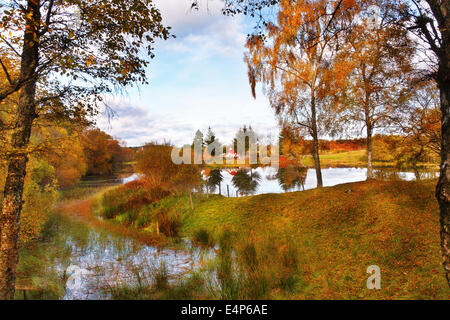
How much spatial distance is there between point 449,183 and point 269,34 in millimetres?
12118

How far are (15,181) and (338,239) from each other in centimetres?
771

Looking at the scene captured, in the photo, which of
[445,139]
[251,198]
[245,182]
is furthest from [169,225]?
[245,182]

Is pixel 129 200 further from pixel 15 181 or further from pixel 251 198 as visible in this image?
pixel 15 181

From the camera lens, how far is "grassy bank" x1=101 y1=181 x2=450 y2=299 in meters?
4.41

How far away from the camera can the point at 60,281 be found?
19.6 feet

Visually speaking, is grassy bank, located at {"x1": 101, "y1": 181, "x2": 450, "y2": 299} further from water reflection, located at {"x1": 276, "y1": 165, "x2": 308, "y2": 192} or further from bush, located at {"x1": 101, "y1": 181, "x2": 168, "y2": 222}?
water reflection, located at {"x1": 276, "y1": 165, "x2": 308, "y2": 192}

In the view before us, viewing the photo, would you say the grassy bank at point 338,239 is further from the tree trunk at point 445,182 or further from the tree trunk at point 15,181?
the tree trunk at point 15,181

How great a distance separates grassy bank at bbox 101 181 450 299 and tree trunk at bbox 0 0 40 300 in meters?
4.24

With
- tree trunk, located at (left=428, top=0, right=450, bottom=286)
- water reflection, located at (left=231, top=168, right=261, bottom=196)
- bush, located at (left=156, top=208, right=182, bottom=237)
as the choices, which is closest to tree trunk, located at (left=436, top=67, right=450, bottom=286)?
tree trunk, located at (left=428, top=0, right=450, bottom=286)

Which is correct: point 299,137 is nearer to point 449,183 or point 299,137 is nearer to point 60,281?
point 449,183

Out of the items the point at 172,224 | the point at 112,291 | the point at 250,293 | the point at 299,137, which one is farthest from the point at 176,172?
the point at 250,293

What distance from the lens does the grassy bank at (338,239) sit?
441cm

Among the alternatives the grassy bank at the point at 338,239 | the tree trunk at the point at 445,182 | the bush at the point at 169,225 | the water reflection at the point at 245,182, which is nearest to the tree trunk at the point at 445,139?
the tree trunk at the point at 445,182

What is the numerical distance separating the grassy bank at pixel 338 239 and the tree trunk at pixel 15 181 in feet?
13.9
